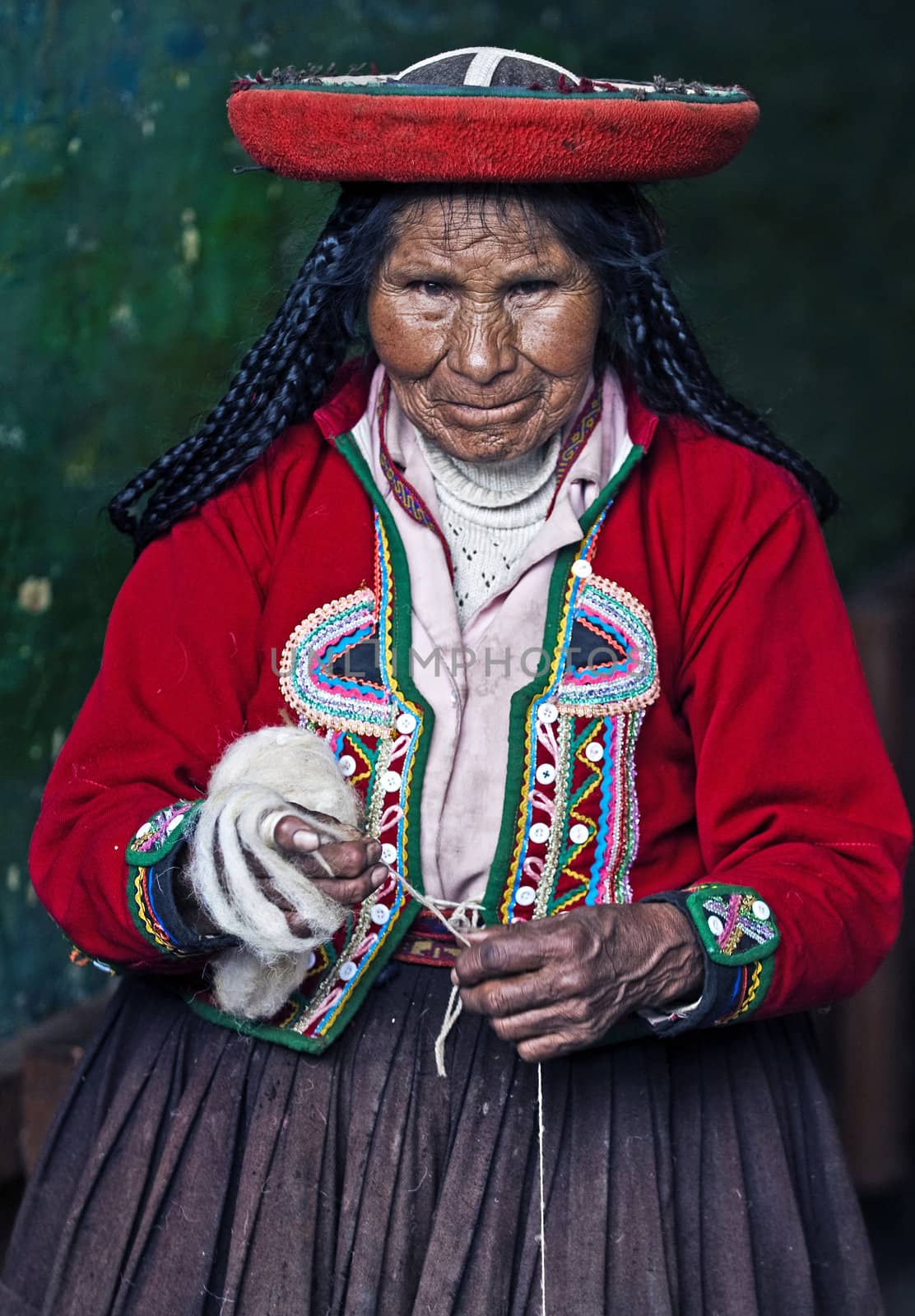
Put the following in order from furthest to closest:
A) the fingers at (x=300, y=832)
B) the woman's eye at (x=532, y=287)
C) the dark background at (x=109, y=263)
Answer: the dark background at (x=109, y=263) < the woman's eye at (x=532, y=287) < the fingers at (x=300, y=832)

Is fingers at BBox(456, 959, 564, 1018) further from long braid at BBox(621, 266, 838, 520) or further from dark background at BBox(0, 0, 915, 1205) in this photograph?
long braid at BBox(621, 266, 838, 520)

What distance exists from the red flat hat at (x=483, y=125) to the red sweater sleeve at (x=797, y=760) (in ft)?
1.51

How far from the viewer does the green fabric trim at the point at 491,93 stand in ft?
5.75

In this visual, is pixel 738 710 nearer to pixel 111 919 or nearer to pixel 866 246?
pixel 111 919

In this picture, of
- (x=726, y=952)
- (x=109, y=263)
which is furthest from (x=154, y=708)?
(x=109, y=263)

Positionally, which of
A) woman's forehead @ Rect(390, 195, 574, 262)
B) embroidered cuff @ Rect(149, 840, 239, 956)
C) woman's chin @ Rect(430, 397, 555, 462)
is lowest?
embroidered cuff @ Rect(149, 840, 239, 956)

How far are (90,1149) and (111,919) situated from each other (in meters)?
0.36

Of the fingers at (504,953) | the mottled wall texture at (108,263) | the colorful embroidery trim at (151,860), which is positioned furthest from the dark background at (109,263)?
the fingers at (504,953)

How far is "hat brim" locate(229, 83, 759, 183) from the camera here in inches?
69.4

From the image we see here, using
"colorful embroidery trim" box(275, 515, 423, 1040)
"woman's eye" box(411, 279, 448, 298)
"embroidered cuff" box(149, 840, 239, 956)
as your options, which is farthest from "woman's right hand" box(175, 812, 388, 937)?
"woman's eye" box(411, 279, 448, 298)

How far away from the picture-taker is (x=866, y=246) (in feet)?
14.5

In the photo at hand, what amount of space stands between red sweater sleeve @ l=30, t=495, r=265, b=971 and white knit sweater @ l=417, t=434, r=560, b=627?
24cm

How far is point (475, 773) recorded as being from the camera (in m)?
1.99

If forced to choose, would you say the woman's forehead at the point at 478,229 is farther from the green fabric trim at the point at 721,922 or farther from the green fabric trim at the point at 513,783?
the green fabric trim at the point at 721,922
